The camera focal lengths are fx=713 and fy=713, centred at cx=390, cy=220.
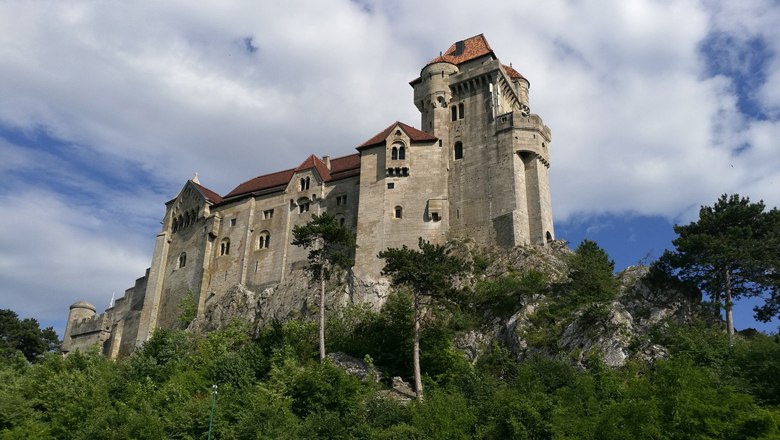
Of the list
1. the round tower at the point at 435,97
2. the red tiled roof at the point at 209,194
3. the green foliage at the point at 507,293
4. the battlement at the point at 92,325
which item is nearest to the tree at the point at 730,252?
the green foliage at the point at 507,293

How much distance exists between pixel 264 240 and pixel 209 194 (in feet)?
38.5

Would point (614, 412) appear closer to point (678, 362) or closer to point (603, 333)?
point (678, 362)

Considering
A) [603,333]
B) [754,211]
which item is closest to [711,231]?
[754,211]

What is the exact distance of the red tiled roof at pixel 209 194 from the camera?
78.7 meters

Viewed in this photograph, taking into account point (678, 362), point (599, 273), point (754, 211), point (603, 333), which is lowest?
point (678, 362)

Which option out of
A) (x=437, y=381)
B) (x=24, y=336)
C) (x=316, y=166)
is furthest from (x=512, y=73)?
(x=24, y=336)

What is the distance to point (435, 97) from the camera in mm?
71688

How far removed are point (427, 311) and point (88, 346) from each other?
4420 cm

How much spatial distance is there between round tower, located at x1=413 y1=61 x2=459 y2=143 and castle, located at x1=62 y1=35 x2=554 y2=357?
0.12 m

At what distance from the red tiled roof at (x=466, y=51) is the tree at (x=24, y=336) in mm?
56942

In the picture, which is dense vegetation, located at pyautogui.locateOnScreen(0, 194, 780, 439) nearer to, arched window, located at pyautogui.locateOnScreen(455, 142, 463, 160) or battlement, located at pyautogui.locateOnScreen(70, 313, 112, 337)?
arched window, located at pyautogui.locateOnScreen(455, 142, 463, 160)

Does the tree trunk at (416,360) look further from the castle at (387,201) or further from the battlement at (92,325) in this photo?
the battlement at (92,325)

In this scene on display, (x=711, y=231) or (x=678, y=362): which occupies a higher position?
(x=711, y=231)

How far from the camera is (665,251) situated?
169ft
